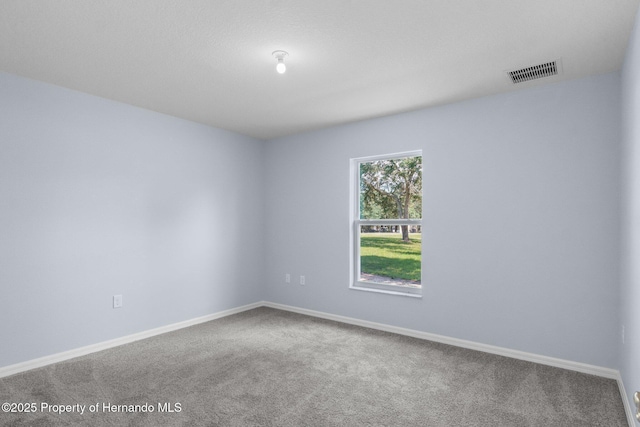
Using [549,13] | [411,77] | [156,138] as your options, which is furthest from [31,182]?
[549,13]

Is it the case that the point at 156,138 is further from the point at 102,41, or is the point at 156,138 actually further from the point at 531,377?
the point at 531,377

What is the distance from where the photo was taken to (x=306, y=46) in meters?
2.46

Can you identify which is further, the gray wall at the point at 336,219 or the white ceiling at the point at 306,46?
the gray wall at the point at 336,219

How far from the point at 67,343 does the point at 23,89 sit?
86.1 inches

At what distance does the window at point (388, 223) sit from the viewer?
403 centimetres

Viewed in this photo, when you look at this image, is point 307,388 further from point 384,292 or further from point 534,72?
point 534,72

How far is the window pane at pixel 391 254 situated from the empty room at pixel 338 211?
3 centimetres

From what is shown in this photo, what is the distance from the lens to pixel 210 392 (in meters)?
2.58

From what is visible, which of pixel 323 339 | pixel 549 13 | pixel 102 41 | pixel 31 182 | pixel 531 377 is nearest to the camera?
pixel 549 13

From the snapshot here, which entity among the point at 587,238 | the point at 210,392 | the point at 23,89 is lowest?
the point at 210,392

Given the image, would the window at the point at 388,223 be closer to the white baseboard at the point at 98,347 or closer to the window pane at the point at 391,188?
the window pane at the point at 391,188

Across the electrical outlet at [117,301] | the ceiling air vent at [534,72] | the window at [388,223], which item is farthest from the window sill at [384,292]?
the electrical outlet at [117,301]

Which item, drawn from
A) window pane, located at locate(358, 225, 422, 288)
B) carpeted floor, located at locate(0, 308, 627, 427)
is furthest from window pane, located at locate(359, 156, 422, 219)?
carpeted floor, located at locate(0, 308, 627, 427)

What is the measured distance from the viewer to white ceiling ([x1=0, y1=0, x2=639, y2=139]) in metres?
2.03
